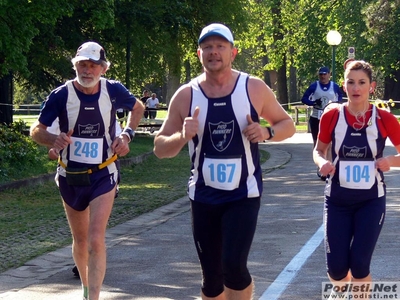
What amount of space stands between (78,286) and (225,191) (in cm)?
290

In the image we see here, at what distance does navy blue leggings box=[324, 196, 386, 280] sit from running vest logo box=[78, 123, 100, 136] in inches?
75.7

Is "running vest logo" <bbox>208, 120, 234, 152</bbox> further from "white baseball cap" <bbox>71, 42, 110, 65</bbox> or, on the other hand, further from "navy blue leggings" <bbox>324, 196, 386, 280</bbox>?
"white baseball cap" <bbox>71, 42, 110, 65</bbox>

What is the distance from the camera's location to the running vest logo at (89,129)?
7.04 meters

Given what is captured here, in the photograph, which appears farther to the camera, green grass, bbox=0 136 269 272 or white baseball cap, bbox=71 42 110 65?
green grass, bbox=0 136 269 272

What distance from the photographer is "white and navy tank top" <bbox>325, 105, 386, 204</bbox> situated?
6168 millimetres

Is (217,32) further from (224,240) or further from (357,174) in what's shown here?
(357,174)

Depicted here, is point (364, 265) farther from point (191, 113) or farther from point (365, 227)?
point (191, 113)

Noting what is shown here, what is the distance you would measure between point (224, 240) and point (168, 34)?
23153 mm

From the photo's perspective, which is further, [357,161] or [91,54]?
[91,54]

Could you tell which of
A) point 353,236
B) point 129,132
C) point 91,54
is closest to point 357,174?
point 353,236

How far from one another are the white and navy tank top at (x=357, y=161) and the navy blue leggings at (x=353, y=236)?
0.23 feet

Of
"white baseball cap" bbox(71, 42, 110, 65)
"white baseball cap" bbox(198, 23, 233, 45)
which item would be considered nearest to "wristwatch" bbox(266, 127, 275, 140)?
"white baseball cap" bbox(198, 23, 233, 45)

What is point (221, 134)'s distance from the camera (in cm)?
546

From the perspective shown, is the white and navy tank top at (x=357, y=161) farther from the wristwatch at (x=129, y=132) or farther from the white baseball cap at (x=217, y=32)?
the wristwatch at (x=129, y=132)
